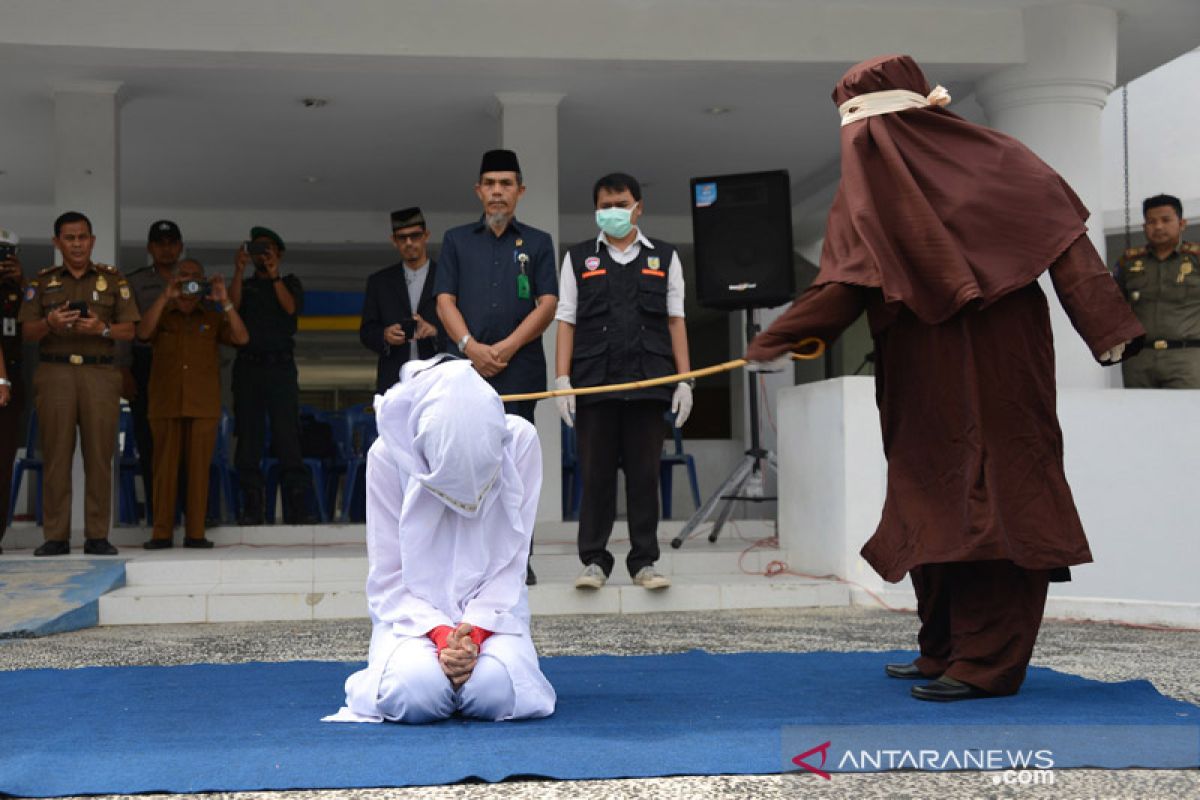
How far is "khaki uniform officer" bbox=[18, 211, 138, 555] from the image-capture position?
629 cm

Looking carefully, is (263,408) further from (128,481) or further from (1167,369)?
(1167,369)

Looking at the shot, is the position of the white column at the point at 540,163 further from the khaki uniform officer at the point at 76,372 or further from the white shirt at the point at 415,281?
the khaki uniform officer at the point at 76,372

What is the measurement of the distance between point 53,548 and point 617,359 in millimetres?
2841

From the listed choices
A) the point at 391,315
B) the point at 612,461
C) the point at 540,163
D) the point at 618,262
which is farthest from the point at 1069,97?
the point at 391,315

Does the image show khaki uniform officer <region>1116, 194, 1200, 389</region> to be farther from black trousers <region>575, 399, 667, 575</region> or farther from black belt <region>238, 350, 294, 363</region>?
black belt <region>238, 350, 294, 363</region>

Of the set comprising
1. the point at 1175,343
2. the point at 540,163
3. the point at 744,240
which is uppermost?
the point at 540,163

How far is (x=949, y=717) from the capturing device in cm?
298

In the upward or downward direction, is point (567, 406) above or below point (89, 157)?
below

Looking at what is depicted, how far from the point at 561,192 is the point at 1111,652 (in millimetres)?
6826

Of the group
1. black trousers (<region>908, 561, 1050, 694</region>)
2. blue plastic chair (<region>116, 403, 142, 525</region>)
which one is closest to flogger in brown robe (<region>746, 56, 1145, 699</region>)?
black trousers (<region>908, 561, 1050, 694</region>)

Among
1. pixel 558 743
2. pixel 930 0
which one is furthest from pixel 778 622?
pixel 930 0

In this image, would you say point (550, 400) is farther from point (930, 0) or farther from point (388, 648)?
point (388, 648)

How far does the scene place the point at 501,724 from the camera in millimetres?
3023

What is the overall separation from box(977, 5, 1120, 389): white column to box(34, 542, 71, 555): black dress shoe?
490 cm
